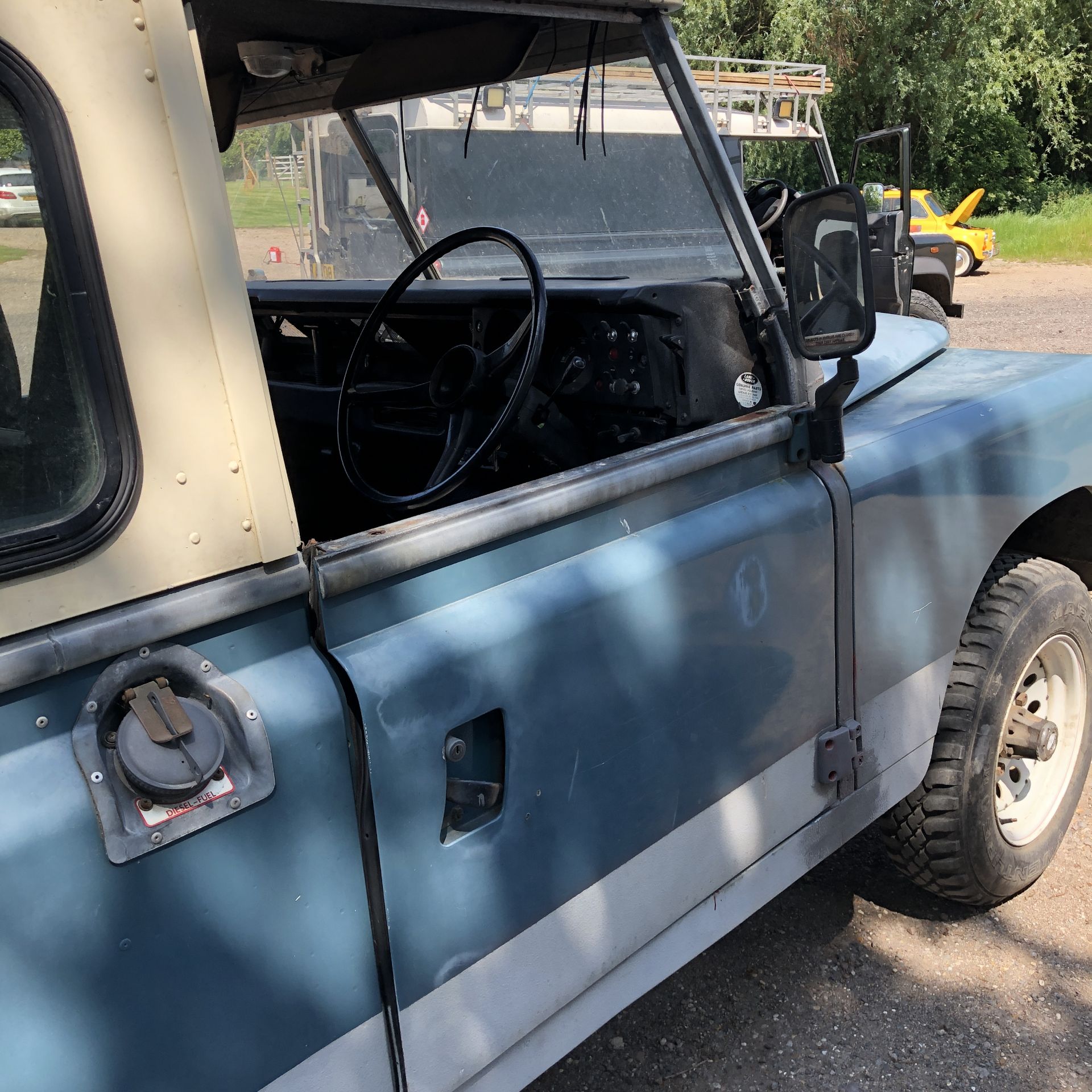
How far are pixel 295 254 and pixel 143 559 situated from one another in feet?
8.02

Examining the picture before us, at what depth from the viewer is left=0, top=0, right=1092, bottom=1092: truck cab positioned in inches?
45.4

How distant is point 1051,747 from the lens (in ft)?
8.80

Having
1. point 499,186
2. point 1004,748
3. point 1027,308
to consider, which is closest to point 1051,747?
point 1004,748

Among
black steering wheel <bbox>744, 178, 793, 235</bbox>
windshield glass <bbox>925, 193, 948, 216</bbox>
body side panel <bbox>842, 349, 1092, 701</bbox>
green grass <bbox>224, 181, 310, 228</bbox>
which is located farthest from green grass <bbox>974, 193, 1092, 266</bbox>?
green grass <bbox>224, 181, 310, 228</bbox>

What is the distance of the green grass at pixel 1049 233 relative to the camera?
19828 mm

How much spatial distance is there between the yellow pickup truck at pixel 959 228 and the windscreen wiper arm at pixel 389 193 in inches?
590

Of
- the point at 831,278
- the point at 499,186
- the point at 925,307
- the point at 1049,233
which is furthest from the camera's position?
the point at 1049,233

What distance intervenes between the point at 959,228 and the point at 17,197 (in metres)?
19.2

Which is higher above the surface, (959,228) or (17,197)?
(17,197)

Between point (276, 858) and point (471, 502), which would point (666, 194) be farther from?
point (276, 858)

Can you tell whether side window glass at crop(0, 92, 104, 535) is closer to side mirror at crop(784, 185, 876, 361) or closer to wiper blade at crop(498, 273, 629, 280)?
side mirror at crop(784, 185, 876, 361)

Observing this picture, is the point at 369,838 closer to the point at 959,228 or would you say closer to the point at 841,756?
the point at 841,756

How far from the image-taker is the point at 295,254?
343cm

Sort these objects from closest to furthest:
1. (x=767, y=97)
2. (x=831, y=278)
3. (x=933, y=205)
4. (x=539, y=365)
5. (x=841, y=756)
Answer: (x=831, y=278) → (x=841, y=756) → (x=539, y=365) → (x=767, y=97) → (x=933, y=205)
